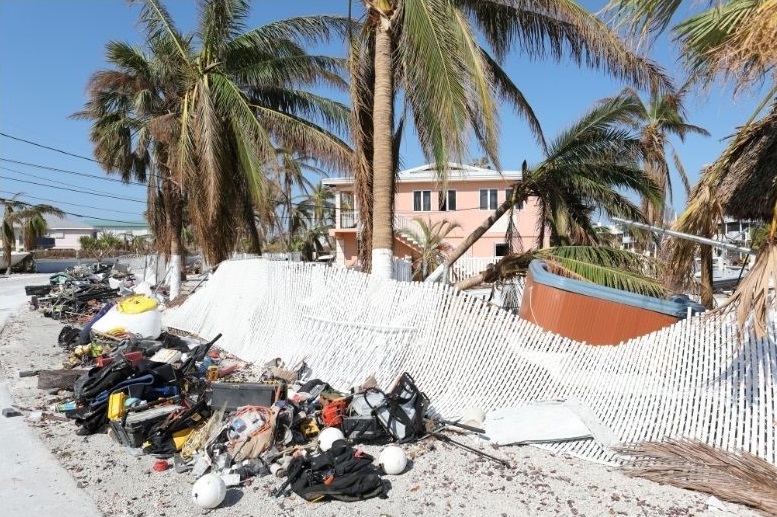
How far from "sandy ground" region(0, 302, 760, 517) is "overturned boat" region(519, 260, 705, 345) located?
2.57 meters

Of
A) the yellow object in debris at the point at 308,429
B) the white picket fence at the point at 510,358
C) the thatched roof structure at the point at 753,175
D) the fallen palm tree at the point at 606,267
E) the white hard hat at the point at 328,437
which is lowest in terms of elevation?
the yellow object in debris at the point at 308,429

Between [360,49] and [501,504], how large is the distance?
8440mm

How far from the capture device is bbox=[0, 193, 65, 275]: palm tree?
139 ft

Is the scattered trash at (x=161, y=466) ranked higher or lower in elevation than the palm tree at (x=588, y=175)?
lower

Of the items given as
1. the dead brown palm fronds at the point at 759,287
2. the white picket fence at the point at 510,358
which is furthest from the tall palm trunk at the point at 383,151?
the dead brown palm fronds at the point at 759,287

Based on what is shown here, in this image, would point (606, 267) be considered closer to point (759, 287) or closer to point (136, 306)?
point (759, 287)

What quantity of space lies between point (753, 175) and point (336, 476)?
5678mm

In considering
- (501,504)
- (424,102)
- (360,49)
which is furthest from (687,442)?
(360,49)

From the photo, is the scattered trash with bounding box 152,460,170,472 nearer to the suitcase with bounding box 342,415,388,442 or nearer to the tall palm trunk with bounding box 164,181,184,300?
the suitcase with bounding box 342,415,388,442

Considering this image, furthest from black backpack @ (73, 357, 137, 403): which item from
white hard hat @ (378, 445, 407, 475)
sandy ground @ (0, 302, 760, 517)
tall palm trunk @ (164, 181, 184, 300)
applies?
tall palm trunk @ (164, 181, 184, 300)

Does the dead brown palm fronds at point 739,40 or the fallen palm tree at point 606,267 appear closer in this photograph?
the dead brown palm fronds at point 739,40

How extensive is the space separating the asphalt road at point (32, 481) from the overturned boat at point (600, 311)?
581 cm

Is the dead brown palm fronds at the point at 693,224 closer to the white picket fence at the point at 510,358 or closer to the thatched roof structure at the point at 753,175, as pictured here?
the thatched roof structure at the point at 753,175

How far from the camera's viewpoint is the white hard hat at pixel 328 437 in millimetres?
5196
